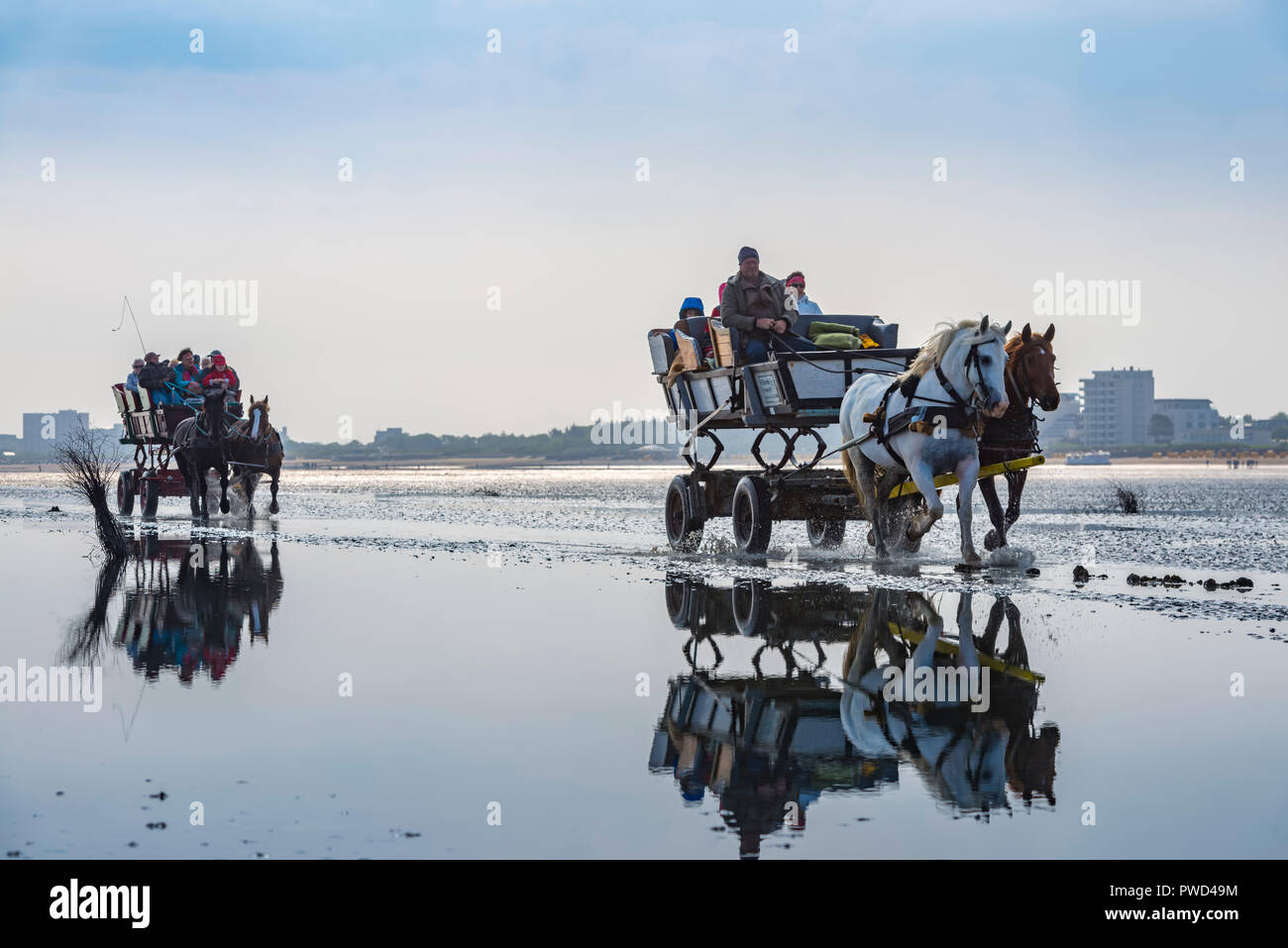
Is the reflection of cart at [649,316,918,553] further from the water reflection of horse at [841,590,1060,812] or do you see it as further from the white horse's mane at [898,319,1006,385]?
the water reflection of horse at [841,590,1060,812]

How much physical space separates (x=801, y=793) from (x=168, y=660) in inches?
213

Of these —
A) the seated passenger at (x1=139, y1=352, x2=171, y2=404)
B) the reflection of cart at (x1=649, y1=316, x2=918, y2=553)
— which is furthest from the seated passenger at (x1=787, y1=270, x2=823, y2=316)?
the seated passenger at (x1=139, y1=352, x2=171, y2=404)

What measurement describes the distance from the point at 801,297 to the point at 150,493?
762 inches

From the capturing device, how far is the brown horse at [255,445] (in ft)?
102

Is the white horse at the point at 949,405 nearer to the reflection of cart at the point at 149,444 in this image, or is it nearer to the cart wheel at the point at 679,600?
the cart wheel at the point at 679,600

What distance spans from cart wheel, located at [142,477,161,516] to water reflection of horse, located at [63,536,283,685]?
13509 mm

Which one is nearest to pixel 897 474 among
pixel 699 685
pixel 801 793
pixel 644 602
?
pixel 644 602

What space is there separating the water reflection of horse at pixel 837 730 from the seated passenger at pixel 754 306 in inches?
266

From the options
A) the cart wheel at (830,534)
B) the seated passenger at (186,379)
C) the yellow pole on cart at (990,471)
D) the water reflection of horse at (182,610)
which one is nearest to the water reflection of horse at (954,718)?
the water reflection of horse at (182,610)

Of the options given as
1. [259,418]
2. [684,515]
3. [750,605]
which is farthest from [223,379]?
[750,605]

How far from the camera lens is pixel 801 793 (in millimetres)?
6062

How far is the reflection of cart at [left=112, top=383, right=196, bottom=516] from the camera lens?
110 ft

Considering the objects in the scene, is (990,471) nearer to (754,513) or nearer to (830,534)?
(754,513)
